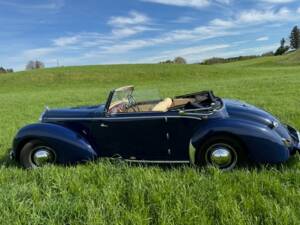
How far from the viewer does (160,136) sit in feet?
17.5

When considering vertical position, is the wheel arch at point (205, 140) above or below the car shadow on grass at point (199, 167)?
above

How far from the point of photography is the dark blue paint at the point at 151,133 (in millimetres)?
4977

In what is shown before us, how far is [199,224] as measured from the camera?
11.2 ft

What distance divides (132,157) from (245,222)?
243 centimetres

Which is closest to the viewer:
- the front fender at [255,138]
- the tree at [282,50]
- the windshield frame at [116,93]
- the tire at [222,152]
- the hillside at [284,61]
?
the front fender at [255,138]

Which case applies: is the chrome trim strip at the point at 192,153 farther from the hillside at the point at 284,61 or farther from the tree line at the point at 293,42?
the tree line at the point at 293,42

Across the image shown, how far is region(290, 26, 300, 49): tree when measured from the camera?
13138 centimetres

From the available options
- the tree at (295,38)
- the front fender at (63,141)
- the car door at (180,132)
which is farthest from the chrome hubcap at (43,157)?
the tree at (295,38)

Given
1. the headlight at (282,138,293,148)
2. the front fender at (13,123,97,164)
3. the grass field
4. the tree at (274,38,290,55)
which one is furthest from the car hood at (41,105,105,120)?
the tree at (274,38,290,55)

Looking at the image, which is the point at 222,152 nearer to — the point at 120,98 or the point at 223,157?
the point at 223,157

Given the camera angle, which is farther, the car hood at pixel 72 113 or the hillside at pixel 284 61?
the hillside at pixel 284 61

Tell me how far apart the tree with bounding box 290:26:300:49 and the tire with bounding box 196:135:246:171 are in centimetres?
13897

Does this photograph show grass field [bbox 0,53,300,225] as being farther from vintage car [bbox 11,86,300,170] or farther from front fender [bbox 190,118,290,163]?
vintage car [bbox 11,86,300,170]

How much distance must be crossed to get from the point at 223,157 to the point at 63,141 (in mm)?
2412
